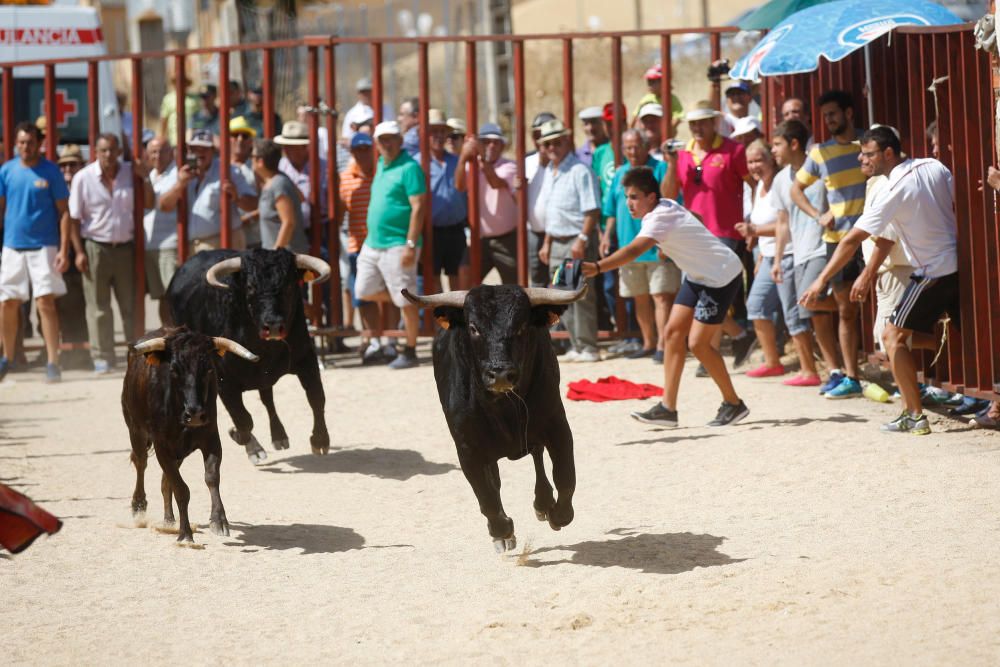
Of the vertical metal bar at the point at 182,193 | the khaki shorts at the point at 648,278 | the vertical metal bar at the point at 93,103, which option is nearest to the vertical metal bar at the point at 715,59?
the khaki shorts at the point at 648,278

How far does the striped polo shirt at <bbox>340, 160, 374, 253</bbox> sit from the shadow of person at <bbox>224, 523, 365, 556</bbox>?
6.15 m

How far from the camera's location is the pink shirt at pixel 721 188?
42.3 feet

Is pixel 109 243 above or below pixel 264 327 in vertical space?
above

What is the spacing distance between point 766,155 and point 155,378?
19.2 ft

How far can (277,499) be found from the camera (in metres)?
9.13

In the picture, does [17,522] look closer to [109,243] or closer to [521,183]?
[521,183]

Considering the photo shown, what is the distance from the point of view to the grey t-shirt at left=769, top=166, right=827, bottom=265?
11.3m

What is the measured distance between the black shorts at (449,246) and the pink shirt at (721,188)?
2471mm

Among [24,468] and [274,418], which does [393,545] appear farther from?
[24,468]

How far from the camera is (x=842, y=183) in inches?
434

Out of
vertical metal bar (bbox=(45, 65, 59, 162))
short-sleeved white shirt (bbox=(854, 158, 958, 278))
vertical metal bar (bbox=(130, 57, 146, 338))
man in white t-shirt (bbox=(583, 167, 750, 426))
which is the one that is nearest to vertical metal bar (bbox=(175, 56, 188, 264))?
vertical metal bar (bbox=(130, 57, 146, 338))

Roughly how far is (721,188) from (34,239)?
6355 mm

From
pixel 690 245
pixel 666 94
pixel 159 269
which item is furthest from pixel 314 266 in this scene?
A: pixel 666 94

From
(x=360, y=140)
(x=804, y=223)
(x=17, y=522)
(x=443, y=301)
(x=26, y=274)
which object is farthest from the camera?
(x=360, y=140)
